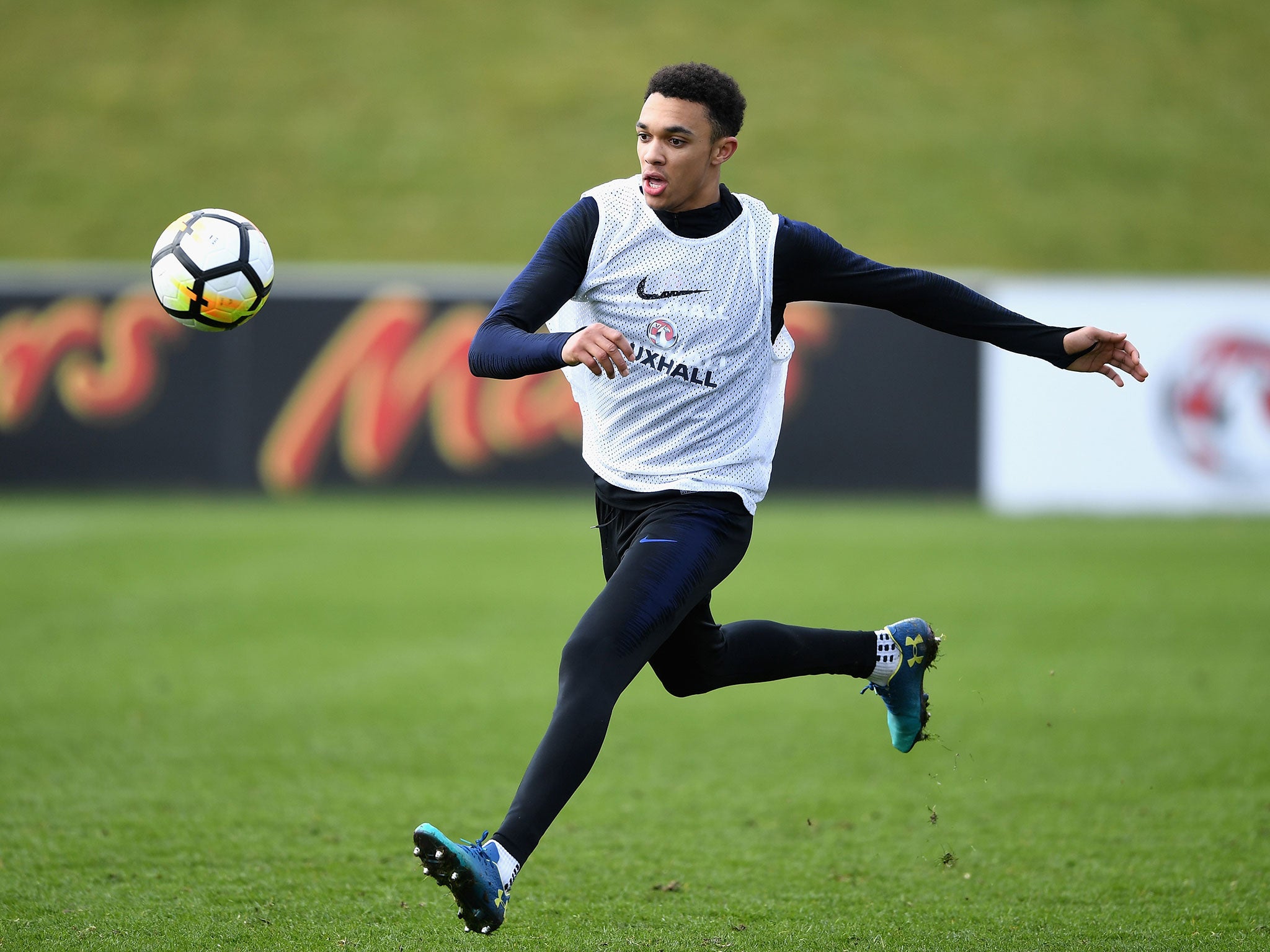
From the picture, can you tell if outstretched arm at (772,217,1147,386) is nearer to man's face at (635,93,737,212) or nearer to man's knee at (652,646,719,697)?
man's face at (635,93,737,212)

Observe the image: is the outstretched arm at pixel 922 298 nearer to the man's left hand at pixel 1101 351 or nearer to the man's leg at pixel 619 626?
the man's left hand at pixel 1101 351

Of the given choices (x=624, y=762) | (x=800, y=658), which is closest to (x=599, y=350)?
(x=800, y=658)

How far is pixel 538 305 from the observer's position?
4020mm

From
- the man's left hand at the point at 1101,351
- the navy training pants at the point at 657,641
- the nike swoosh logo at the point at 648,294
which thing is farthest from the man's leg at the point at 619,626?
the man's left hand at the point at 1101,351

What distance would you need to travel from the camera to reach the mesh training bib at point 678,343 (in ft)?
13.9

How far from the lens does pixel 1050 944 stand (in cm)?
416

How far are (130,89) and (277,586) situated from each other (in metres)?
19.7

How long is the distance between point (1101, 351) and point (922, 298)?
1.90 ft

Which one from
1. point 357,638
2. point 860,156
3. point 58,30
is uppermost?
point 58,30

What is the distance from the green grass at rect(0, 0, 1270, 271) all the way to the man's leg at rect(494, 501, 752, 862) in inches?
786

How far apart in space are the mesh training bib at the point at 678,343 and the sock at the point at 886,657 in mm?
868

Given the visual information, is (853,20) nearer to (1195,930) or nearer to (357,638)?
(357,638)

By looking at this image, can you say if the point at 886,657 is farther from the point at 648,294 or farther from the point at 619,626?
the point at 648,294

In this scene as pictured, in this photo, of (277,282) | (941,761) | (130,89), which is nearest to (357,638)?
(941,761)
